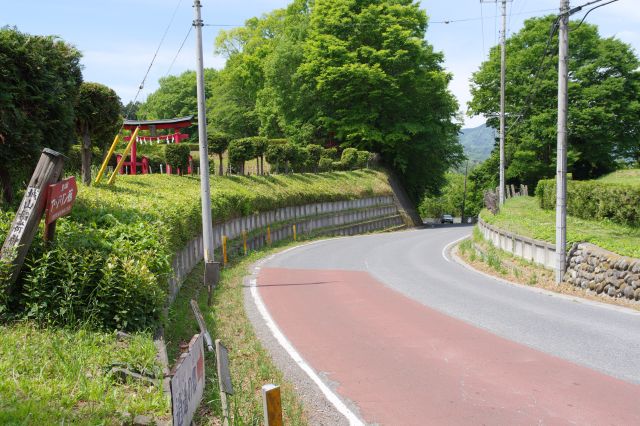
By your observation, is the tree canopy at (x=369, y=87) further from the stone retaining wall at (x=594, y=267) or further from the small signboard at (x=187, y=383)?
the small signboard at (x=187, y=383)

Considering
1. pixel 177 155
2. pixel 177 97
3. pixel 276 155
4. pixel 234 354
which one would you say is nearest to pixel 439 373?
pixel 234 354

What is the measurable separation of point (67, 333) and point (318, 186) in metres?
31.9

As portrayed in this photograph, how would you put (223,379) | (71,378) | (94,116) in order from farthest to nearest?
(94,116) < (71,378) < (223,379)

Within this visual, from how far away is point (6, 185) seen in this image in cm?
1061

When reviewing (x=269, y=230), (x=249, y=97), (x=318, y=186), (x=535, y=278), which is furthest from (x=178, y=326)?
(x=249, y=97)

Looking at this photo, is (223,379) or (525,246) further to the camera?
(525,246)

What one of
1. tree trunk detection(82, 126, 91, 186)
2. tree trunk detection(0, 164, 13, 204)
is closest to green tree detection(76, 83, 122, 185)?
tree trunk detection(82, 126, 91, 186)

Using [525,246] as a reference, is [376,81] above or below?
above

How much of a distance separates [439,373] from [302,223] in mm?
27609

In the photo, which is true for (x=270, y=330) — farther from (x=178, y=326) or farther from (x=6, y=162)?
(x=6, y=162)

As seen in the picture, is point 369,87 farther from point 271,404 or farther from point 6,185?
point 271,404

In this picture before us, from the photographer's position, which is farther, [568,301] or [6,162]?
[568,301]

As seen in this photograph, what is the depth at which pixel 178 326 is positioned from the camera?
1066cm

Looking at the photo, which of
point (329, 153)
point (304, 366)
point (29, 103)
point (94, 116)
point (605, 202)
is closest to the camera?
point (304, 366)
